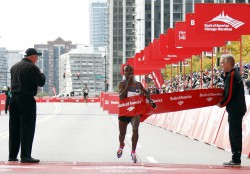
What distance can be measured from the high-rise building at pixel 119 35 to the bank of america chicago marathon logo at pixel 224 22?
15891 cm

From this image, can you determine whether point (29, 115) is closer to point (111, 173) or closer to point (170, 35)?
point (111, 173)

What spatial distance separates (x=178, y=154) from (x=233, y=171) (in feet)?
12.1

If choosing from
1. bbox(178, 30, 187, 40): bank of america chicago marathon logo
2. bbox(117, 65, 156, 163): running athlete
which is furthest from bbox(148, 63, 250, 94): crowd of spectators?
bbox(117, 65, 156, 163): running athlete

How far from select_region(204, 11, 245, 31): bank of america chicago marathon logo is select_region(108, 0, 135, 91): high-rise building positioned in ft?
521

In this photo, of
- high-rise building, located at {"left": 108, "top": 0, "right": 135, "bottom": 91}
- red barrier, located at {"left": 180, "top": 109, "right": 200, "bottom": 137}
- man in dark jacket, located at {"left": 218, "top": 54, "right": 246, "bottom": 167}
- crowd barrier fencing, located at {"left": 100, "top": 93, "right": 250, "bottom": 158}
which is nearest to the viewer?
man in dark jacket, located at {"left": 218, "top": 54, "right": 246, "bottom": 167}

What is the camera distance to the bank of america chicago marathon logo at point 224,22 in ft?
71.5

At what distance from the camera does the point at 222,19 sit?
2195 cm

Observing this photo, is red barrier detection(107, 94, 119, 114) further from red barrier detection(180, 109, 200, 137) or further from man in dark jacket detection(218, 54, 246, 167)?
man in dark jacket detection(218, 54, 246, 167)

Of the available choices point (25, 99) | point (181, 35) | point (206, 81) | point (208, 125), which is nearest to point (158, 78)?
point (206, 81)

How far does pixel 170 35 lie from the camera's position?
3375cm

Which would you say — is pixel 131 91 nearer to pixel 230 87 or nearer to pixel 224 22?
pixel 230 87

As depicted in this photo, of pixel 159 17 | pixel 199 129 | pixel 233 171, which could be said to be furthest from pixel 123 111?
pixel 159 17

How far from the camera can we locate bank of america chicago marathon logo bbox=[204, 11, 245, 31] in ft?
71.5

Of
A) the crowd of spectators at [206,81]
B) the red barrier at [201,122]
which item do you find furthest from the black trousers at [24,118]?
the crowd of spectators at [206,81]
